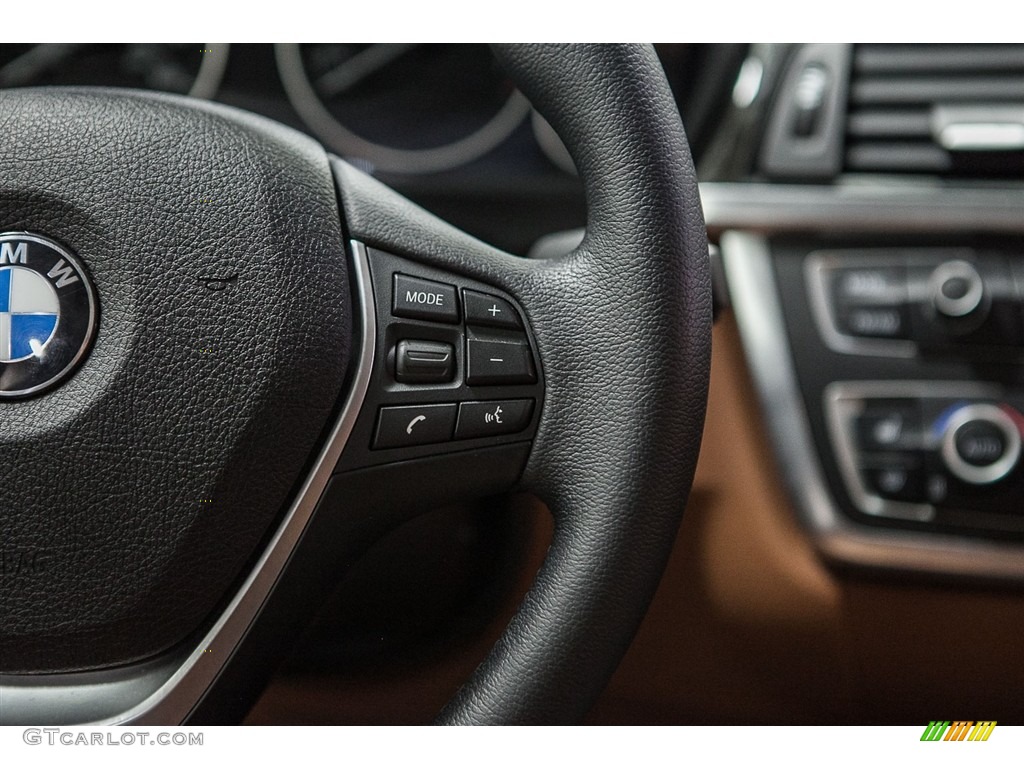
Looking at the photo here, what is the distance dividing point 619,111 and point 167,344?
29 centimetres

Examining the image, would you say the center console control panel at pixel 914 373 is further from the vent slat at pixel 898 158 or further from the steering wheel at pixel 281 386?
the steering wheel at pixel 281 386

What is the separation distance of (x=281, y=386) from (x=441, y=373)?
3.6 inches

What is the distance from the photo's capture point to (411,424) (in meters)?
0.57

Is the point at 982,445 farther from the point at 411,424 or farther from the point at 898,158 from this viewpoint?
the point at 411,424

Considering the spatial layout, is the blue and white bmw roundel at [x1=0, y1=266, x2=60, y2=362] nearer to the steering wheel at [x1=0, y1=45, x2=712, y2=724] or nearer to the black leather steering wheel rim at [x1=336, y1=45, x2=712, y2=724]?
the steering wheel at [x1=0, y1=45, x2=712, y2=724]

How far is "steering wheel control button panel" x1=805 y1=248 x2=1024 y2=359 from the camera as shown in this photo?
0.82m

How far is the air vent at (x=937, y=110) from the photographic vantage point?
2.82 ft

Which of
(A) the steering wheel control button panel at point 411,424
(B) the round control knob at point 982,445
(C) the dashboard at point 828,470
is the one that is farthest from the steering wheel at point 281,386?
(B) the round control knob at point 982,445

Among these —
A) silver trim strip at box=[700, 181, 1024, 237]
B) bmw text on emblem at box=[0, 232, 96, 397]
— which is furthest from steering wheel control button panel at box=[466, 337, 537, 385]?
silver trim strip at box=[700, 181, 1024, 237]

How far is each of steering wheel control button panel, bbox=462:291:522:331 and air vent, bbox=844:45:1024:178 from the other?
46cm

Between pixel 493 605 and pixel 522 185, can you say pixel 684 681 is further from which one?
pixel 522 185

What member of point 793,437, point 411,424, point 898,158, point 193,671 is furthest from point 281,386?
point 898,158

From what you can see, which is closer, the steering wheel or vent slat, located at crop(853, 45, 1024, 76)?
the steering wheel
